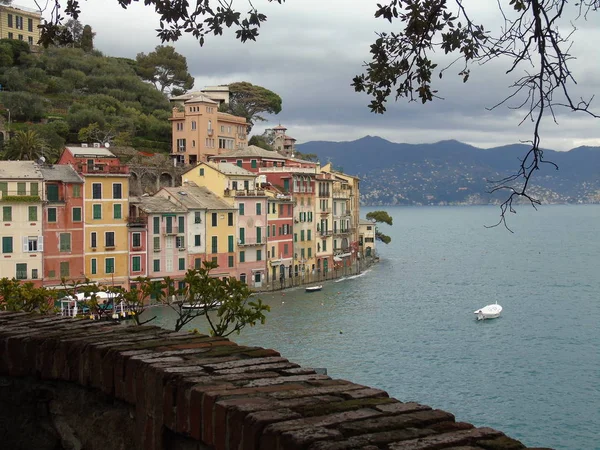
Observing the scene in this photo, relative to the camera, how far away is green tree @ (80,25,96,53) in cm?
10238

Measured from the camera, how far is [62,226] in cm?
5100

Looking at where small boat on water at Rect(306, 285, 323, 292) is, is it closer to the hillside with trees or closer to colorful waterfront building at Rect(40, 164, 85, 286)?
colorful waterfront building at Rect(40, 164, 85, 286)

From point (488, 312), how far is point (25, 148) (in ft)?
114

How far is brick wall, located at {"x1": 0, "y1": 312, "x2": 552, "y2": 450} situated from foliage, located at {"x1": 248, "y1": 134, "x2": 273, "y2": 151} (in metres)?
91.8

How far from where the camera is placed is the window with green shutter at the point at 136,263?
177ft

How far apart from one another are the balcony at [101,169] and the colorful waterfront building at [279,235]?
15.1 meters

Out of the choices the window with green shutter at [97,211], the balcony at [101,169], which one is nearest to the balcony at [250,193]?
the balcony at [101,169]

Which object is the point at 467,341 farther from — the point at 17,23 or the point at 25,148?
the point at 17,23

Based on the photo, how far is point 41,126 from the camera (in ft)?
241

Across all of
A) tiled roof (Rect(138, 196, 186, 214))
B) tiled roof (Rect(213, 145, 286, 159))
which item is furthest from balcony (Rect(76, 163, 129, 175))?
tiled roof (Rect(213, 145, 286, 159))

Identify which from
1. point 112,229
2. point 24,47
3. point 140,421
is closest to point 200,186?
point 112,229

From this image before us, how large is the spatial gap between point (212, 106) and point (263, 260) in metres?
24.0

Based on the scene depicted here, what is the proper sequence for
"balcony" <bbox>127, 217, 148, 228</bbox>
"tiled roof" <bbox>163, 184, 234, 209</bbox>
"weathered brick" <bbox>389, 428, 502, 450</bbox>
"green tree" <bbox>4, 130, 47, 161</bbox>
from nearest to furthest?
"weathered brick" <bbox>389, 428, 502, 450</bbox> < "balcony" <bbox>127, 217, 148, 228</bbox> < "tiled roof" <bbox>163, 184, 234, 209</bbox> < "green tree" <bbox>4, 130, 47, 161</bbox>

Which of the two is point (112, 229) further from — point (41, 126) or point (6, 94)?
point (6, 94)
